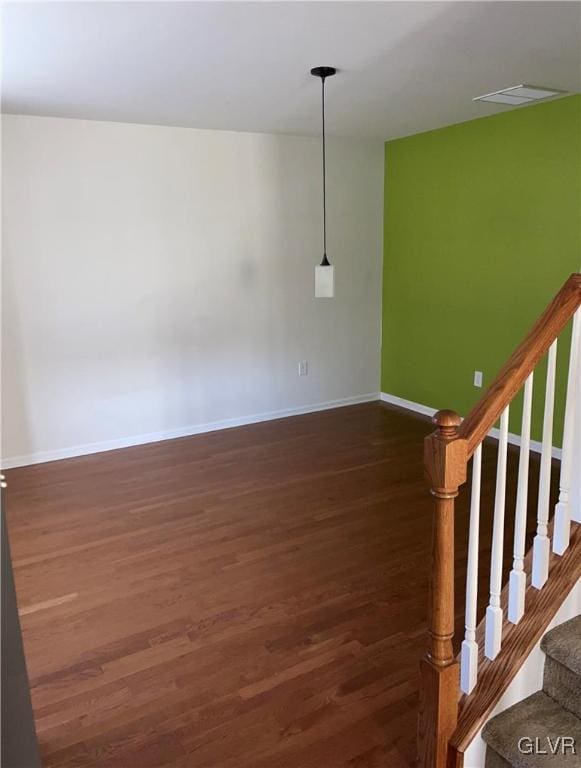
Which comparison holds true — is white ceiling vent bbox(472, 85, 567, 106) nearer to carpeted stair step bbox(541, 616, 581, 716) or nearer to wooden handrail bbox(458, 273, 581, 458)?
wooden handrail bbox(458, 273, 581, 458)

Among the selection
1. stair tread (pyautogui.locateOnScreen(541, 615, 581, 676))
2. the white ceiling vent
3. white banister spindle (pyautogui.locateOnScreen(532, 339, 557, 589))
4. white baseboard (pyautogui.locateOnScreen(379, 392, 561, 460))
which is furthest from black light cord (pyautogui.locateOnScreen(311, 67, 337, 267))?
stair tread (pyautogui.locateOnScreen(541, 615, 581, 676))

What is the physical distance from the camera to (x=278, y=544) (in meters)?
3.04

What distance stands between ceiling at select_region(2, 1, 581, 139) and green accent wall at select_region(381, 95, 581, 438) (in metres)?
0.35

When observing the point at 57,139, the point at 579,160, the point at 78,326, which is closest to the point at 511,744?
the point at 579,160

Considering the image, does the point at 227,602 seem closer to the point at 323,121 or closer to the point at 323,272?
the point at 323,272

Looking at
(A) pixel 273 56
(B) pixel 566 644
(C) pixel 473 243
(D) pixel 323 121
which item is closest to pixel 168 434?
(D) pixel 323 121

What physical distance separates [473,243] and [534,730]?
351 centimetres

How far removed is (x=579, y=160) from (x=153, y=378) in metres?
3.26

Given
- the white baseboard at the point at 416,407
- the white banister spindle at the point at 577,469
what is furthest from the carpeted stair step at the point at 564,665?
the white baseboard at the point at 416,407

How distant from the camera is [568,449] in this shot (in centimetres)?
185

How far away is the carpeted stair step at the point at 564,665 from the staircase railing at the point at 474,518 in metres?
0.13

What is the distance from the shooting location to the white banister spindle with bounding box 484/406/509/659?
1.67 meters

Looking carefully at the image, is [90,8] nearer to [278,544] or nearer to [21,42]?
[21,42]

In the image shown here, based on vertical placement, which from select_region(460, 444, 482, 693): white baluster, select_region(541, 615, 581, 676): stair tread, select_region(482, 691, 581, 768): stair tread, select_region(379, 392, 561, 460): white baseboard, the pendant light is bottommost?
select_region(482, 691, 581, 768): stair tread
